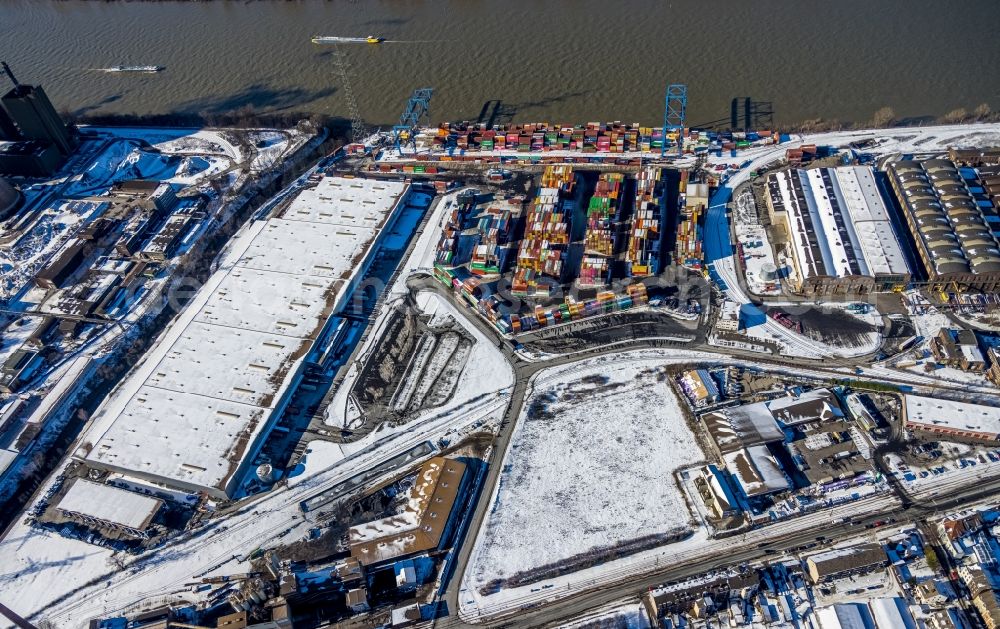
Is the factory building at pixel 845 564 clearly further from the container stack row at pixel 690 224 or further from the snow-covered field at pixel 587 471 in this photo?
the container stack row at pixel 690 224

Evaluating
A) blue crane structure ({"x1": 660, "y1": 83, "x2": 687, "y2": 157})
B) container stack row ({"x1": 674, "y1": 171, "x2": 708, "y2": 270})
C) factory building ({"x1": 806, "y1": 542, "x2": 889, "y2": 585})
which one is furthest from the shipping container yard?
factory building ({"x1": 806, "y1": 542, "x2": 889, "y2": 585})

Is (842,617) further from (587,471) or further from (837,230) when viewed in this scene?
(837,230)

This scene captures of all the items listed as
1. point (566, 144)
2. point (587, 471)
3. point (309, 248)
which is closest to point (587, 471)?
point (587, 471)

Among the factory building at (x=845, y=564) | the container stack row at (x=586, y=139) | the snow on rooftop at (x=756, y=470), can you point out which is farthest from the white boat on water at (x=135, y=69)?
the factory building at (x=845, y=564)

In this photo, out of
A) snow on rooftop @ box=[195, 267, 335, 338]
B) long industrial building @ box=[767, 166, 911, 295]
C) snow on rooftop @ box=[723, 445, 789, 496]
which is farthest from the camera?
snow on rooftop @ box=[195, 267, 335, 338]

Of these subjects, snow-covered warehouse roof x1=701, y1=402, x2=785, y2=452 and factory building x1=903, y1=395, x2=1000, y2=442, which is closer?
factory building x1=903, y1=395, x2=1000, y2=442

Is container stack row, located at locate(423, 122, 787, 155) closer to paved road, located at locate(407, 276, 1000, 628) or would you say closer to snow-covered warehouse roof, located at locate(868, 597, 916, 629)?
paved road, located at locate(407, 276, 1000, 628)

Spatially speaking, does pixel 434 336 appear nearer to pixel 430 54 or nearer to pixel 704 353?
pixel 704 353
